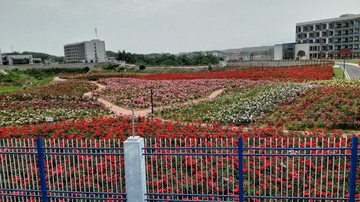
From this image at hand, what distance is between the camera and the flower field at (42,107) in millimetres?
15031

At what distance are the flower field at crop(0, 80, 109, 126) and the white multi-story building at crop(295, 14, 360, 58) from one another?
61.7m

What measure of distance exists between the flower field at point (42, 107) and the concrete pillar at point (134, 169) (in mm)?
11148

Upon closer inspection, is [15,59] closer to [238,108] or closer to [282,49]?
[282,49]

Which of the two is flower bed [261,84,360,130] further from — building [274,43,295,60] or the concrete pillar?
building [274,43,295,60]

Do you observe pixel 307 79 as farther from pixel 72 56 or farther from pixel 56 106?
pixel 72 56

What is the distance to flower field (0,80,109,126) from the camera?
15.0 metres

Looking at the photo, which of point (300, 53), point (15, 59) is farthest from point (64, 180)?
point (15, 59)

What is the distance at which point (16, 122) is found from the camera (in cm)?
1441

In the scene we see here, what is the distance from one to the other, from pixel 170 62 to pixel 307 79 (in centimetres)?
5560

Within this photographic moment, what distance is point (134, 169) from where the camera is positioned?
16.9 feet

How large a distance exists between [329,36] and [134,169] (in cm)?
7899

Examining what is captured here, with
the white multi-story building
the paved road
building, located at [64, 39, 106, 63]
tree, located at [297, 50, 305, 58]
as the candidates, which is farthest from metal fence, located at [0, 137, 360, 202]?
building, located at [64, 39, 106, 63]

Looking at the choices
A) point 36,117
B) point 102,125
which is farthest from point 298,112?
point 36,117

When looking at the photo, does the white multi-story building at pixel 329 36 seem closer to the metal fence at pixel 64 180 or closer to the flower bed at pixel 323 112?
the flower bed at pixel 323 112
